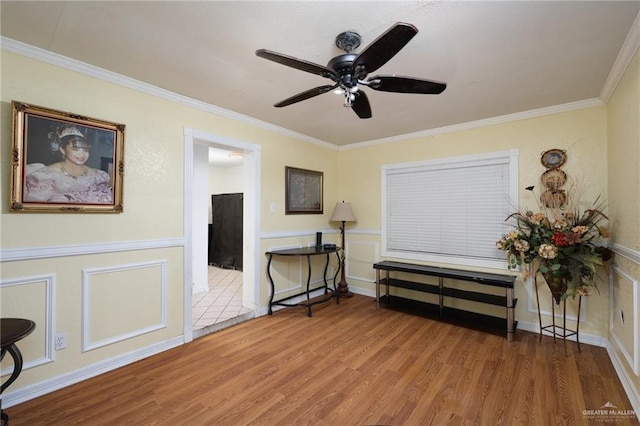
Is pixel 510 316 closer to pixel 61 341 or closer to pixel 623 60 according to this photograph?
pixel 623 60

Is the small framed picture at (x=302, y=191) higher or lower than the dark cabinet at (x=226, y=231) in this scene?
higher

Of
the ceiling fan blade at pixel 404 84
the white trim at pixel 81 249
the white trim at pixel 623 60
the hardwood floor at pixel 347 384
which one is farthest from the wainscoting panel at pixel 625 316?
the white trim at pixel 81 249

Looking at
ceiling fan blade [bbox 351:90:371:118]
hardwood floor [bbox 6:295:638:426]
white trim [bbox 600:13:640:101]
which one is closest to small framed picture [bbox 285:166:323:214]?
hardwood floor [bbox 6:295:638:426]

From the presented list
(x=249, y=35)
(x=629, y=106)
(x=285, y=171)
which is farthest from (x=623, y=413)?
(x=285, y=171)

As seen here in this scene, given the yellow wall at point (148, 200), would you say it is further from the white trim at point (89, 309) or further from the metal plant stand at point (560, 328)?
the metal plant stand at point (560, 328)

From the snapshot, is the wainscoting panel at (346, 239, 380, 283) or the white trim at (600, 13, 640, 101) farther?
the wainscoting panel at (346, 239, 380, 283)

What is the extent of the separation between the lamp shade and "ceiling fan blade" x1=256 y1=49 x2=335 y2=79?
8.77 feet

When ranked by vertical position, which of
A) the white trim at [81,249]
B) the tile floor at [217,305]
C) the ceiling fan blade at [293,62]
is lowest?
the tile floor at [217,305]

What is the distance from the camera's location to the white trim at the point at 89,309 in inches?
85.8

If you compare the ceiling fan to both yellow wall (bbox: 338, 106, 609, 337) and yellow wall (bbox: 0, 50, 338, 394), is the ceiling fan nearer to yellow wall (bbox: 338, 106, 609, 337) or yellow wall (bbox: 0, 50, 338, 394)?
yellow wall (bbox: 0, 50, 338, 394)

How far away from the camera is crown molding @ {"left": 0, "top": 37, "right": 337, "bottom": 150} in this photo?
1897mm

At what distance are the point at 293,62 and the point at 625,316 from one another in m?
3.04

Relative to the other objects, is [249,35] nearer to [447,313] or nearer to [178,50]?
[178,50]

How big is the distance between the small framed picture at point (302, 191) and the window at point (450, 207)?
100 cm
